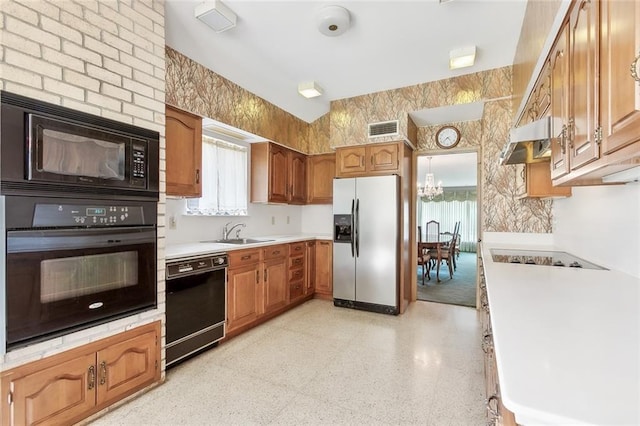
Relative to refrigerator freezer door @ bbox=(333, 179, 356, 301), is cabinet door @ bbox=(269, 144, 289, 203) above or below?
above

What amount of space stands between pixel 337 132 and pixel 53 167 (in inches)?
124

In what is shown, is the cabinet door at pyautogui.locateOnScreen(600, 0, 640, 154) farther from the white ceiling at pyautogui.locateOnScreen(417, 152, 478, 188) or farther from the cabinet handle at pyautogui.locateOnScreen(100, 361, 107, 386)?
the white ceiling at pyautogui.locateOnScreen(417, 152, 478, 188)

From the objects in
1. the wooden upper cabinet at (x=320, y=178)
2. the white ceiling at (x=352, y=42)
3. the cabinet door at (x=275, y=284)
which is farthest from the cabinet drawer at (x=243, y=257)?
the white ceiling at (x=352, y=42)

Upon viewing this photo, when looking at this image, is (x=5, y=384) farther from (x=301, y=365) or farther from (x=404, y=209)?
(x=404, y=209)

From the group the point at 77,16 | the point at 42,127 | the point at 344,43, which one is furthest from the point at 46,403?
the point at 344,43

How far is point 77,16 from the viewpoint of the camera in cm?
170

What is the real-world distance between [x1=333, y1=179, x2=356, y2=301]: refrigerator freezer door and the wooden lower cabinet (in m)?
2.35

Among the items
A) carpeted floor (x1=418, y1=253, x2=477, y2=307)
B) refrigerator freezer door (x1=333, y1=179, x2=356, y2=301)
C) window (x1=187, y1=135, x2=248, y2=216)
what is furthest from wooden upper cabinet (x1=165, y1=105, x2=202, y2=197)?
carpeted floor (x1=418, y1=253, x2=477, y2=307)

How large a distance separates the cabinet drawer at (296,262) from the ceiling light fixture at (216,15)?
8.41 ft

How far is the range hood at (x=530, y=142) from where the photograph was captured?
1648 mm

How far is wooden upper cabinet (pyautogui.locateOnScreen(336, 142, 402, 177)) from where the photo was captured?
3.80 metres

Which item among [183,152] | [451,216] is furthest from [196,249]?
[451,216]

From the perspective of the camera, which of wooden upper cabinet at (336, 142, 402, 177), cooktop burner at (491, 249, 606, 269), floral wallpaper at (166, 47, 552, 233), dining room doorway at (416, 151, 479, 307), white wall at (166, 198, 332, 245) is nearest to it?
cooktop burner at (491, 249, 606, 269)

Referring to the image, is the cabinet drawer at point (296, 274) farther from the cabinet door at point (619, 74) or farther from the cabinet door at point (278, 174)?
the cabinet door at point (619, 74)
